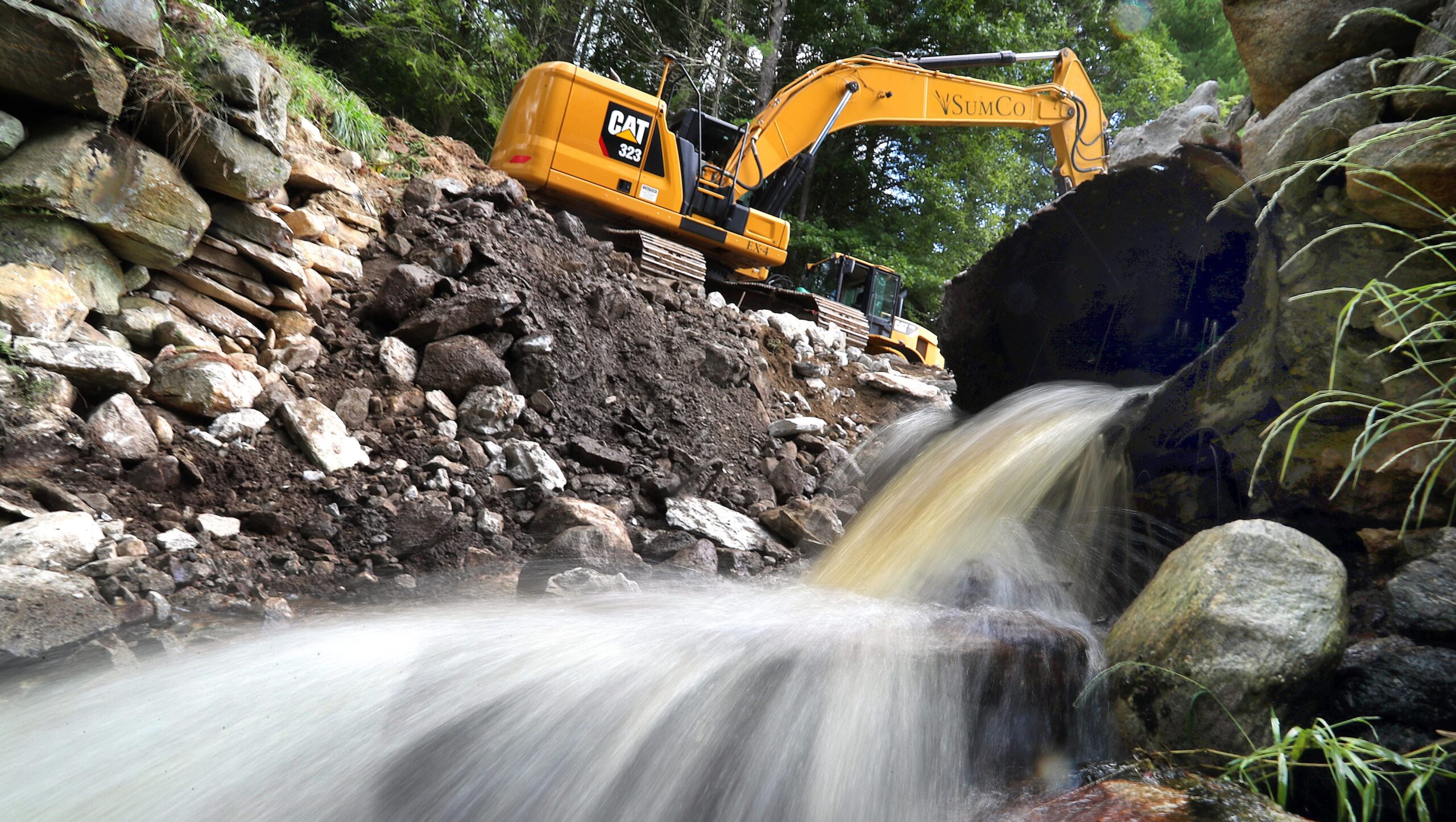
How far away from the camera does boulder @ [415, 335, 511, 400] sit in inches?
160

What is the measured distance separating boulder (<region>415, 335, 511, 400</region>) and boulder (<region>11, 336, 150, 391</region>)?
1.17 meters

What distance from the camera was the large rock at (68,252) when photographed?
10.5 feet

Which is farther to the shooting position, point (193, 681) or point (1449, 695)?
point (193, 681)

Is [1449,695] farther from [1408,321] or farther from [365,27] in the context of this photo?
[365,27]

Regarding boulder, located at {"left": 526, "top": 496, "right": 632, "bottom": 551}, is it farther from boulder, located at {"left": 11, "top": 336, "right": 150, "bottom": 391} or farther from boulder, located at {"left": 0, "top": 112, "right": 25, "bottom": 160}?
boulder, located at {"left": 0, "top": 112, "right": 25, "bottom": 160}

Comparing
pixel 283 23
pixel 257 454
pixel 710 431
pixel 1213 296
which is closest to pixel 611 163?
pixel 710 431

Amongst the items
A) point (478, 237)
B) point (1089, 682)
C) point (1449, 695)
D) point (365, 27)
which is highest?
point (365, 27)

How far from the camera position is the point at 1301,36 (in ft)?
7.77

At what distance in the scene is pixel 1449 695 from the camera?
1.59m

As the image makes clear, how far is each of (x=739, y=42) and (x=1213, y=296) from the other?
1106cm

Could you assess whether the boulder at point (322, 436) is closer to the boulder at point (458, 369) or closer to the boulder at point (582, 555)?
the boulder at point (458, 369)

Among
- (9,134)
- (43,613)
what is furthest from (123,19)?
(43,613)

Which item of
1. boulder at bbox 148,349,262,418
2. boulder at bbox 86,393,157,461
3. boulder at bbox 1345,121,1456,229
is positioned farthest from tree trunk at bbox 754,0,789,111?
boulder at bbox 1345,121,1456,229

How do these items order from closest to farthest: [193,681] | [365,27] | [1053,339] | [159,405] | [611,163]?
[193,681]
[159,405]
[1053,339]
[611,163]
[365,27]
